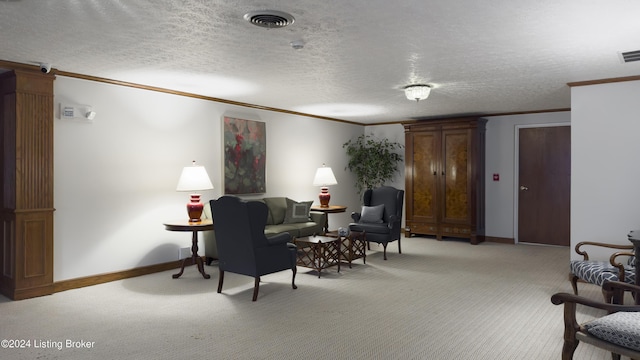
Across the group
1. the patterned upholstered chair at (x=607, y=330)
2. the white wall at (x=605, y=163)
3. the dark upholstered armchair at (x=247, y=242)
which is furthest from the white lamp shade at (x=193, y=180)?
the white wall at (x=605, y=163)

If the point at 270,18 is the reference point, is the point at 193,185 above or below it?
below

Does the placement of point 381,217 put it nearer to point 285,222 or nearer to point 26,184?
point 285,222

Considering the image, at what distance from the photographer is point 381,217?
22.2 feet

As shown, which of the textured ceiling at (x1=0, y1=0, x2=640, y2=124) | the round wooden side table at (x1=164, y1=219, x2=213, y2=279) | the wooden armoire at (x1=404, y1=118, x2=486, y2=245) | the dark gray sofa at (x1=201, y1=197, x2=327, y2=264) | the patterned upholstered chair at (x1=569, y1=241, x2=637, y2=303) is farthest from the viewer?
the wooden armoire at (x1=404, y1=118, x2=486, y2=245)

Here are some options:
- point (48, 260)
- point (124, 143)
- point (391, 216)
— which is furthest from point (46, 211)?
point (391, 216)

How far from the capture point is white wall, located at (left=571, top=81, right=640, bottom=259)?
4.96m

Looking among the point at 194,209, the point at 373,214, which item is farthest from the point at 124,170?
the point at 373,214

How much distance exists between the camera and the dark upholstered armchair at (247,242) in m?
4.29

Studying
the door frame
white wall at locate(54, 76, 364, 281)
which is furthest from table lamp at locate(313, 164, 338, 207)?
the door frame

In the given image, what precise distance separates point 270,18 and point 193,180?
290cm

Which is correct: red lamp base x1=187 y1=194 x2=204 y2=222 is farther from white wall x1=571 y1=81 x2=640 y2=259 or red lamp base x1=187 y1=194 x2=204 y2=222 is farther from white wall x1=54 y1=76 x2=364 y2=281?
white wall x1=571 y1=81 x2=640 y2=259

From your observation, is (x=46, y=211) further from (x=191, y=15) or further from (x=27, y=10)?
(x=191, y=15)

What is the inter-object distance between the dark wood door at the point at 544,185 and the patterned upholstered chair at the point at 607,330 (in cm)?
568

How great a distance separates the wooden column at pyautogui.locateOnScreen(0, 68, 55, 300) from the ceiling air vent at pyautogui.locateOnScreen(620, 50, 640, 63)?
218 inches
